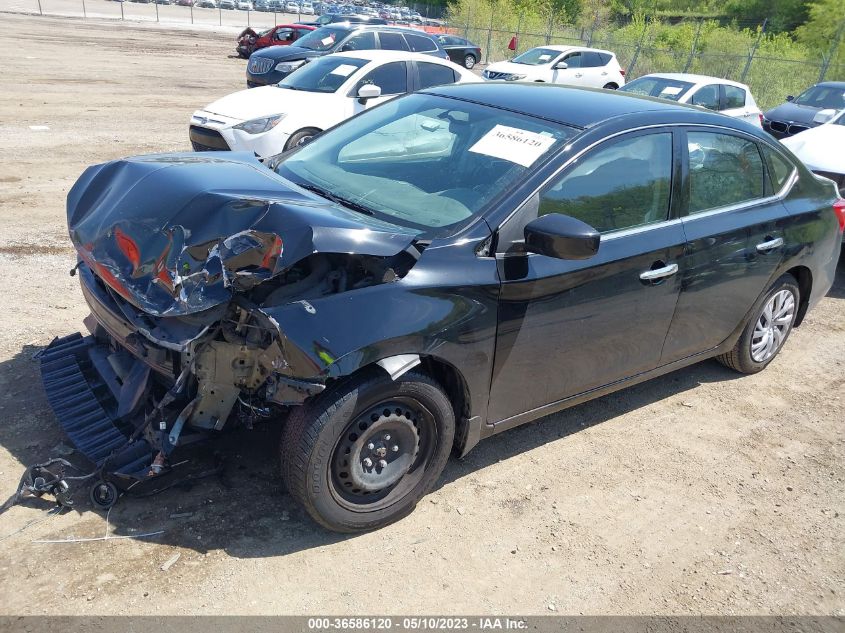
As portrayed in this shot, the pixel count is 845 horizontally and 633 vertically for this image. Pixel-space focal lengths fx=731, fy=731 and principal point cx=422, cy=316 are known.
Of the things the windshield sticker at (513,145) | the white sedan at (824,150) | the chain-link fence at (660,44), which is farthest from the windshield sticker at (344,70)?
the chain-link fence at (660,44)

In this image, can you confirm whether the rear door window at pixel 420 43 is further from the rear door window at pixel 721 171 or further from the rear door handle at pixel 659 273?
the rear door handle at pixel 659 273

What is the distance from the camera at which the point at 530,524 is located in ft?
11.7

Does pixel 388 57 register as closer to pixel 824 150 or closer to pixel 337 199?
pixel 824 150

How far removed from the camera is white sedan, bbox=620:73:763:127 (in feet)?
41.6

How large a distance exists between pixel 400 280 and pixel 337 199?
82 centimetres

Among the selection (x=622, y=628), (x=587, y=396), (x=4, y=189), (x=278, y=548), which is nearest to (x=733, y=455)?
(x=587, y=396)

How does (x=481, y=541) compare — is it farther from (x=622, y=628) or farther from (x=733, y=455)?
A: (x=733, y=455)

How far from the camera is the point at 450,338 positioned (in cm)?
322

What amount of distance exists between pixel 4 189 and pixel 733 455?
7.89 meters

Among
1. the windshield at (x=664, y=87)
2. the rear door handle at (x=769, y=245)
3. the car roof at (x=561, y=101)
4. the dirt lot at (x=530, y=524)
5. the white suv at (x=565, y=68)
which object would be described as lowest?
the white suv at (x=565, y=68)

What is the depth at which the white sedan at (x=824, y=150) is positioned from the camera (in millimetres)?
7633

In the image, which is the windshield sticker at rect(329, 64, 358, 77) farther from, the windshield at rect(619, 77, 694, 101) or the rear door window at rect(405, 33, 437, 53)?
the rear door window at rect(405, 33, 437, 53)

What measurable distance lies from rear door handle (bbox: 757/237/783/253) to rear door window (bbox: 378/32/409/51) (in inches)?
521

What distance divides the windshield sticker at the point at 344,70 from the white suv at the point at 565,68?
9626 mm
